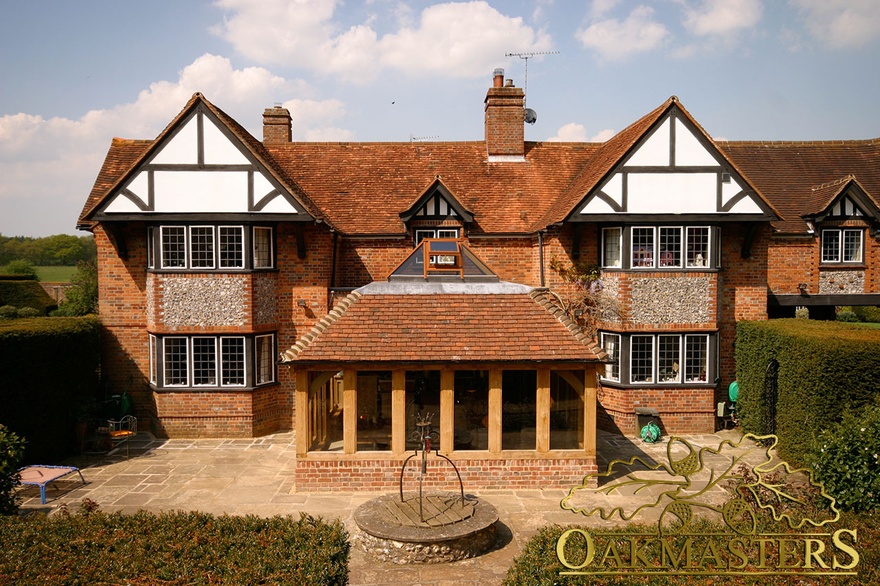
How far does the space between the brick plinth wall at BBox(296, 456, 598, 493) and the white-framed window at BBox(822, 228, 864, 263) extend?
1322cm

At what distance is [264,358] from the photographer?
16.7 metres

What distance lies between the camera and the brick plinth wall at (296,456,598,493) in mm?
12062

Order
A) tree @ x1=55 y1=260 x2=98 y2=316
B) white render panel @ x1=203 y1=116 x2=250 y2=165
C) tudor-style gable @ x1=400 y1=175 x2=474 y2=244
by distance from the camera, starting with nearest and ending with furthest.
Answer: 1. white render panel @ x1=203 y1=116 x2=250 y2=165
2. tudor-style gable @ x1=400 y1=175 x2=474 y2=244
3. tree @ x1=55 y1=260 x2=98 y2=316

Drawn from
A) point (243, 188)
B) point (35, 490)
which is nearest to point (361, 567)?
point (35, 490)

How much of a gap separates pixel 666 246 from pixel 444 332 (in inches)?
311

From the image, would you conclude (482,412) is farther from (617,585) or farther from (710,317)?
(710,317)

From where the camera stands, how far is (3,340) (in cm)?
1244

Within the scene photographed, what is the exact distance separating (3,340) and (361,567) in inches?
374

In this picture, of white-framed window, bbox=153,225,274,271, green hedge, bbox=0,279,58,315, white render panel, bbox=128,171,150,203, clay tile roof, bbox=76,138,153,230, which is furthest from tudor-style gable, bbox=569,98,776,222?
green hedge, bbox=0,279,58,315

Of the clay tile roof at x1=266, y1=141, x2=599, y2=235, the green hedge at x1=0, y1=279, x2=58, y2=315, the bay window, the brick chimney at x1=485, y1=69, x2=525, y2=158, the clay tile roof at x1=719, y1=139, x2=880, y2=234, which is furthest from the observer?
the green hedge at x1=0, y1=279, x2=58, y2=315

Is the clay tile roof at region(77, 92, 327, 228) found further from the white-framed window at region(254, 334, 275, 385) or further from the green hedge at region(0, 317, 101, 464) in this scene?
the white-framed window at region(254, 334, 275, 385)

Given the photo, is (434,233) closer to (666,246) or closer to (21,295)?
(666,246)

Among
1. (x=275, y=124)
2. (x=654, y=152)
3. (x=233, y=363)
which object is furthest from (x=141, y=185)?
(x=654, y=152)

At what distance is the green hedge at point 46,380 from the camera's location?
1267 centimetres
